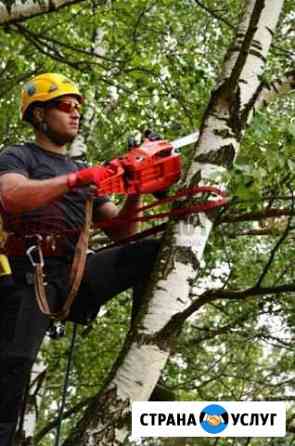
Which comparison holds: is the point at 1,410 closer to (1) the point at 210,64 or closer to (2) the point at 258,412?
(2) the point at 258,412

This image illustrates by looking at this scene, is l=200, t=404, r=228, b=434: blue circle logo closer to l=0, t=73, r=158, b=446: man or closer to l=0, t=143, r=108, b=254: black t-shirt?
l=0, t=73, r=158, b=446: man

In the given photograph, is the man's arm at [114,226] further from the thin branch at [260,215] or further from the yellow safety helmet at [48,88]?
the yellow safety helmet at [48,88]

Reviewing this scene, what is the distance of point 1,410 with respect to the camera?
3.69 meters

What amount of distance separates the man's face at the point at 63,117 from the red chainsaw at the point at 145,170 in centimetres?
58

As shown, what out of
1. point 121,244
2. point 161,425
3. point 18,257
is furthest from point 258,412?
point 18,257

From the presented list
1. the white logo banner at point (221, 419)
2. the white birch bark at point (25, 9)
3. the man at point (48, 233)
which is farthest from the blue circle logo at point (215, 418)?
the white birch bark at point (25, 9)

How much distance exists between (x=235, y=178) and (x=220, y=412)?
165cm

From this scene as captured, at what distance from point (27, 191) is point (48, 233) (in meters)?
0.44

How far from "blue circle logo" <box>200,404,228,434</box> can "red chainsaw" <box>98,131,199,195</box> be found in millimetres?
1277

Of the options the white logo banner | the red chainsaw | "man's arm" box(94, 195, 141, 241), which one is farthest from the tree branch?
the white logo banner

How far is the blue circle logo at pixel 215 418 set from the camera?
4250mm

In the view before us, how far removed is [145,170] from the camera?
373cm

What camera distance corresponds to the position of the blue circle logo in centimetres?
425

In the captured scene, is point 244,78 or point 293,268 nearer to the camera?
point 244,78
